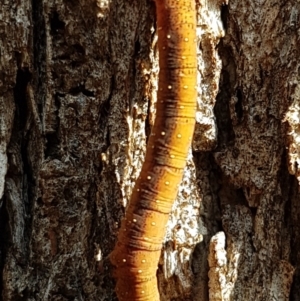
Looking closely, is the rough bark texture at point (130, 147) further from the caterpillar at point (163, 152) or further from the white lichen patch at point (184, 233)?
the caterpillar at point (163, 152)

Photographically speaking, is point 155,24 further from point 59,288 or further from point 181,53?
point 59,288

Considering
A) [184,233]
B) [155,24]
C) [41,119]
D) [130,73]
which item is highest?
[155,24]

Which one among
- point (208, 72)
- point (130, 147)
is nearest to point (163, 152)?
point (130, 147)

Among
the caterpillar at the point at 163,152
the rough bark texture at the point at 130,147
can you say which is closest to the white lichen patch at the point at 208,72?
the rough bark texture at the point at 130,147

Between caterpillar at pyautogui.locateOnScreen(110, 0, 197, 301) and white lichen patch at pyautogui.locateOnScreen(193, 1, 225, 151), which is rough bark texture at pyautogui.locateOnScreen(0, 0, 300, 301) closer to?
white lichen patch at pyautogui.locateOnScreen(193, 1, 225, 151)

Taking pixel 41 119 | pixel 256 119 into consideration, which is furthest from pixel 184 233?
pixel 41 119

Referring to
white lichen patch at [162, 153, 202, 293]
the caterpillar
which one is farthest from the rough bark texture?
the caterpillar
